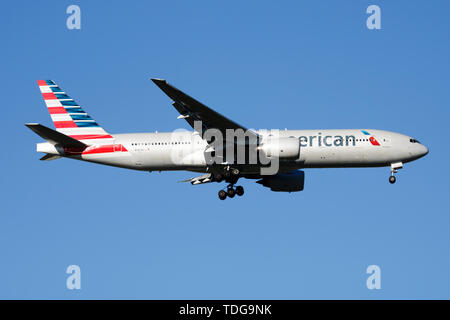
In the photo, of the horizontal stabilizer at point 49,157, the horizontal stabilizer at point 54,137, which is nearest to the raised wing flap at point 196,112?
the horizontal stabilizer at point 54,137

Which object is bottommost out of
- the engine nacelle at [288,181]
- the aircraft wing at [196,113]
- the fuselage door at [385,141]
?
the engine nacelle at [288,181]

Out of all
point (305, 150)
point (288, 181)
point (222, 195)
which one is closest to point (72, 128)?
point (222, 195)

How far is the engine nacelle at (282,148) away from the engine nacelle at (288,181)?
5543 mm

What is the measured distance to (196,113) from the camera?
42.7 metres

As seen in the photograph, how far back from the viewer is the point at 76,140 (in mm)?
46719

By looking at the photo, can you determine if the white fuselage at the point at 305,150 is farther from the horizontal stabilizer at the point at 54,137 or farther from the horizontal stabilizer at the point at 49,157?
the horizontal stabilizer at the point at 49,157

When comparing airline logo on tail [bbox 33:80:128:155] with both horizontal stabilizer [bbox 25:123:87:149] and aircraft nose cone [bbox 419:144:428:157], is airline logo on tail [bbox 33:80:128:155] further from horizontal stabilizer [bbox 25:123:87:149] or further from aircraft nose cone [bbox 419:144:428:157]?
aircraft nose cone [bbox 419:144:428:157]

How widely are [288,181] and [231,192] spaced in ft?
14.2

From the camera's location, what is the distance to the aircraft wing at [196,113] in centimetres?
3996

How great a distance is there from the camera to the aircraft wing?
131 feet

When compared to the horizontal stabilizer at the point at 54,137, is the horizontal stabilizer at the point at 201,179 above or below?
below
